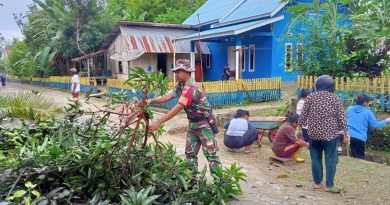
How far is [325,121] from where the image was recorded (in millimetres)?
4609

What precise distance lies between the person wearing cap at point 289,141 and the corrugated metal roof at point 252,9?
444 inches

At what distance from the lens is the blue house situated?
16.2 metres

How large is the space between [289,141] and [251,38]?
12.9 m

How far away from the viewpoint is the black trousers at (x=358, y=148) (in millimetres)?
6672

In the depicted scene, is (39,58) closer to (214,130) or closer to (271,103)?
(271,103)

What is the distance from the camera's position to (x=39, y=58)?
25984 millimetres

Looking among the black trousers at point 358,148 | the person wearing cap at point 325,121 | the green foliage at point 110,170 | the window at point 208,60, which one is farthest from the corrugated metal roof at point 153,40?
the green foliage at point 110,170

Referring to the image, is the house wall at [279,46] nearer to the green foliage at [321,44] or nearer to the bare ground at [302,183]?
the green foliage at [321,44]

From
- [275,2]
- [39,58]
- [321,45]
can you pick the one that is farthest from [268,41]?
[39,58]

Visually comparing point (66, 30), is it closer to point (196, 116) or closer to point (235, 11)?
point (235, 11)

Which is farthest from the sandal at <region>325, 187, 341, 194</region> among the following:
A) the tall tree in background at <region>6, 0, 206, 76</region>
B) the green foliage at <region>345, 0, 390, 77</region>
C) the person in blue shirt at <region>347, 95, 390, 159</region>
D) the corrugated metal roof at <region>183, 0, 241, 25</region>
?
the tall tree in background at <region>6, 0, 206, 76</region>

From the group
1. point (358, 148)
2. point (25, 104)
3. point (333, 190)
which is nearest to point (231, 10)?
point (25, 104)

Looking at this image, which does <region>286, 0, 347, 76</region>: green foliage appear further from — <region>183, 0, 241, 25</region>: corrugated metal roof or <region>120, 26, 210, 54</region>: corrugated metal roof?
<region>120, 26, 210, 54</region>: corrugated metal roof

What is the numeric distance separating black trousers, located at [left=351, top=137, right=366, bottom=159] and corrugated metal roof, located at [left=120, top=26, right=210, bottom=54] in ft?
47.3
